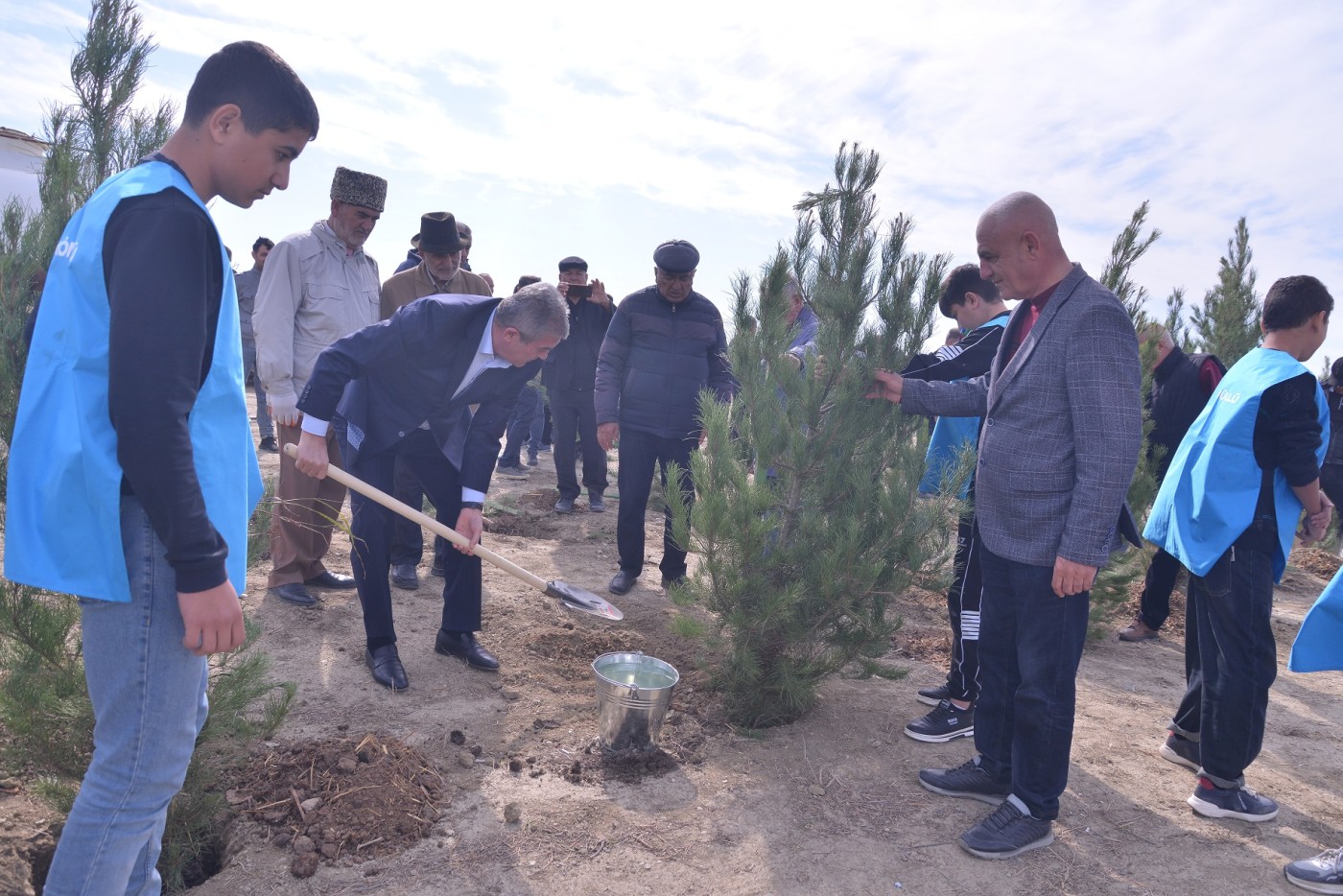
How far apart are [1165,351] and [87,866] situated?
19.1 ft

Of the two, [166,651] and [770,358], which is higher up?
[770,358]

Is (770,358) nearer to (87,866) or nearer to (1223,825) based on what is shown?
(1223,825)

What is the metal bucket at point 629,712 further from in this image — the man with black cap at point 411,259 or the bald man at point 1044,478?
the man with black cap at point 411,259

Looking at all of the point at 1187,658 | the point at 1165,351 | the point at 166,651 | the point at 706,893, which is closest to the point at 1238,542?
the point at 1187,658

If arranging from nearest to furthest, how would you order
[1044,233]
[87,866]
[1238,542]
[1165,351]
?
[87,866] → [1044,233] → [1238,542] → [1165,351]

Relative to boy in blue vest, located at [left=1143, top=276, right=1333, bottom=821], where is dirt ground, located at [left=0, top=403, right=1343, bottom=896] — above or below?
below

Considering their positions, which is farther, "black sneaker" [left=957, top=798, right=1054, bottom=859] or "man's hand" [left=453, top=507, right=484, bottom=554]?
"man's hand" [left=453, top=507, right=484, bottom=554]

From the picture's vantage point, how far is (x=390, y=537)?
404cm

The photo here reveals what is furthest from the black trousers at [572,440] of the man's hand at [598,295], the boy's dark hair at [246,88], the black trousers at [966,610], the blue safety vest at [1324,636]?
the boy's dark hair at [246,88]

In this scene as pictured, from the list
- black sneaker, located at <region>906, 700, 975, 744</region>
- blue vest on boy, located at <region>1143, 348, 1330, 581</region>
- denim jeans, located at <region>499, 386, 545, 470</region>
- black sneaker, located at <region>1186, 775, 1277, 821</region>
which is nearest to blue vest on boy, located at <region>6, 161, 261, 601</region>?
black sneaker, located at <region>906, 700, 975, 744</region>

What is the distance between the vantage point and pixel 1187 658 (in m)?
3.79

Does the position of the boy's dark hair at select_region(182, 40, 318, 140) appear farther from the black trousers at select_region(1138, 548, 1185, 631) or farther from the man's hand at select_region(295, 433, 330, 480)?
the black trousers at select_region(1138, 548, 1185, 631)

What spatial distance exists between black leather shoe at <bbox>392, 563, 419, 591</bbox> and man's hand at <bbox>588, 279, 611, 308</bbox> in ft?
11.0

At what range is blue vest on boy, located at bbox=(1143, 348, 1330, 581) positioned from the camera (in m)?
3.14
